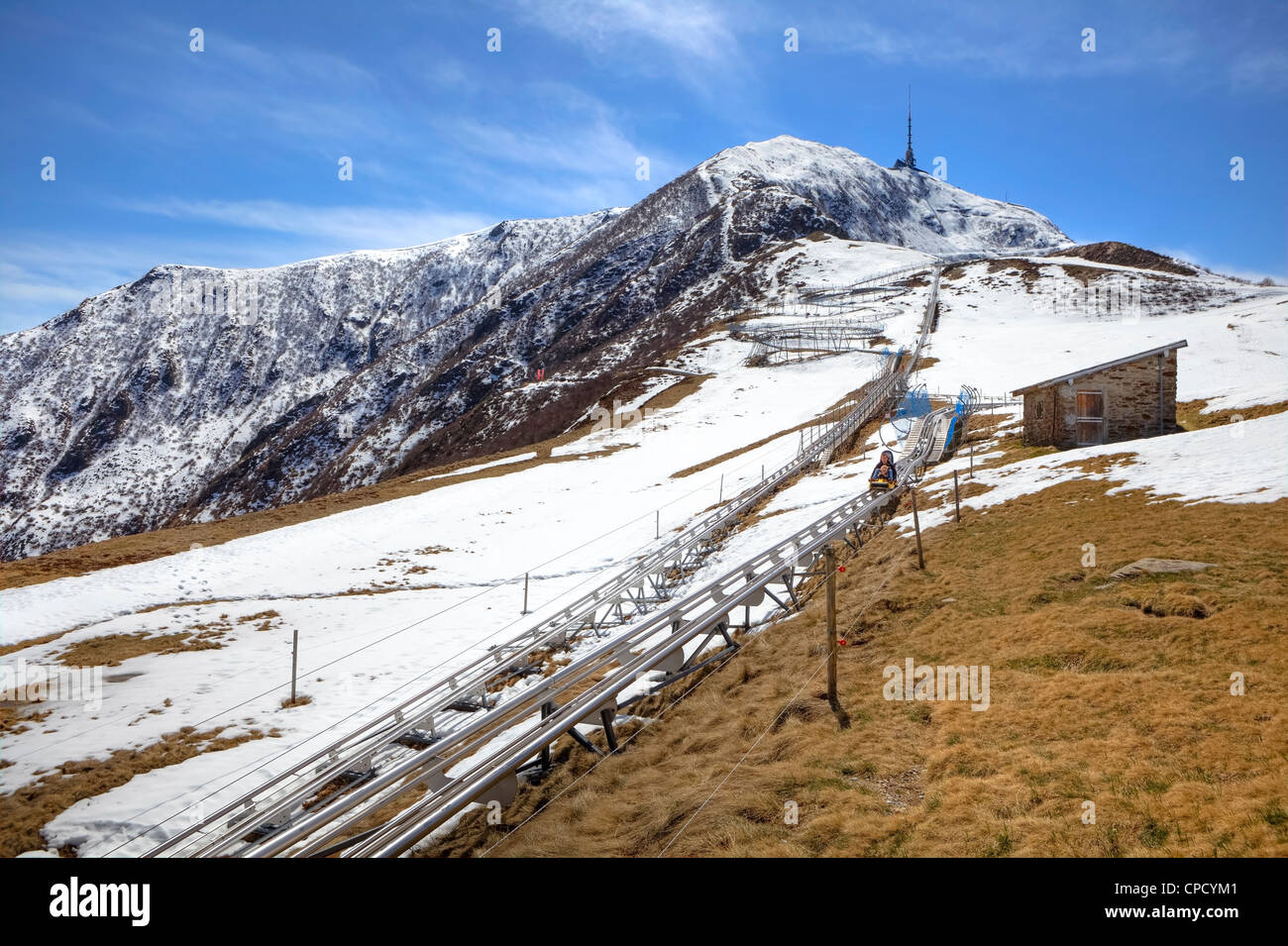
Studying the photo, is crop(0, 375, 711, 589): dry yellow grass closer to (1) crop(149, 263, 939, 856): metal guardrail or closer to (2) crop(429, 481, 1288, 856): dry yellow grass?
(1) crop(149, 263, 939, 856): metal guardrail

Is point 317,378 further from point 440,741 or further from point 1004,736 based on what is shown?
point 1004,736

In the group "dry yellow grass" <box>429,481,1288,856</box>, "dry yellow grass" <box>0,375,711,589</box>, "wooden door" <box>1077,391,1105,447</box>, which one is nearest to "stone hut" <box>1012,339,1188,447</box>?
"wooden door" <box>1077,391,1105,447</box>

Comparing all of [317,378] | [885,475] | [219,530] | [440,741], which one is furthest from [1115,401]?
[317,378]

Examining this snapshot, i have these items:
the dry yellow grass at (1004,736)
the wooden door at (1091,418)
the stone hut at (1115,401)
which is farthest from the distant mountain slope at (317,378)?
the dry yellow grass at (1004,736)

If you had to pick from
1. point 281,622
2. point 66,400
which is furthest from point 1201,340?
point 66,400
